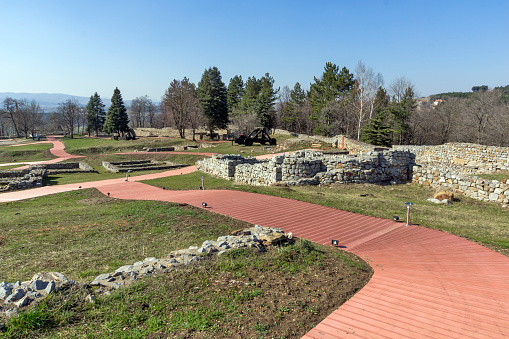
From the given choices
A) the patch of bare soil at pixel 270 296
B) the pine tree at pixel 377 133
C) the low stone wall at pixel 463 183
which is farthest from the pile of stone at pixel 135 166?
the patch of bare soil at pixel 270 296

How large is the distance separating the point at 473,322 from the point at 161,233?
7.56 metres

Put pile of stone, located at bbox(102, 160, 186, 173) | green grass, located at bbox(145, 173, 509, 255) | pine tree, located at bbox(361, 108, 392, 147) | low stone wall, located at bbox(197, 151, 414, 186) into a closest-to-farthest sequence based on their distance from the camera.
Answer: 1. green grass, located at bbox(145, 173, 509, 255)
2. low stone wall, located at bbox(197, 151, 414, 186)
3. pile of stone, located at bbox(102, 160, 186, 173)
4. pine tree, located at bbox(361, 108, 392, 147)

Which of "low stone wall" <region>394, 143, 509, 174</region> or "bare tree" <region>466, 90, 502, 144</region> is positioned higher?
"bare tree" <region>466, 90, 502, 144</region>

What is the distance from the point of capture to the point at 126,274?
17.7 feet

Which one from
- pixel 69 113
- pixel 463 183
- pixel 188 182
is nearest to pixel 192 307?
pixel 463 183

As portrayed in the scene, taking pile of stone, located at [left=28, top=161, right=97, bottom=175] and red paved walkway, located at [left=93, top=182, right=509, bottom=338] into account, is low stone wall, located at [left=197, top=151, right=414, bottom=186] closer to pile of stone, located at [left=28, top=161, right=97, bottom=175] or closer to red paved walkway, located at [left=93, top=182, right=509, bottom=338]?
red paved walkway, located at [left=93, top=182, right=509, bottom=338]

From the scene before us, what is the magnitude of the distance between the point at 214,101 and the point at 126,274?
52.1 m

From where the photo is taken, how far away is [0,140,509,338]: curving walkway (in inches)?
167

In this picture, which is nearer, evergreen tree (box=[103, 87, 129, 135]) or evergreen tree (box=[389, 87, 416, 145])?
evergreen tree (box=[389, 87, 416, 145])

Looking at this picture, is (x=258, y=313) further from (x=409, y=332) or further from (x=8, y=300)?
(x=8, y=300)

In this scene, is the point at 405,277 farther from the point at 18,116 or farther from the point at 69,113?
the point at 18,116

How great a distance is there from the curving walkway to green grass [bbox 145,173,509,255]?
28.4 inches

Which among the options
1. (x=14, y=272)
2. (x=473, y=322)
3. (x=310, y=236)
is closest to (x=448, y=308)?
(x=473, y=322)

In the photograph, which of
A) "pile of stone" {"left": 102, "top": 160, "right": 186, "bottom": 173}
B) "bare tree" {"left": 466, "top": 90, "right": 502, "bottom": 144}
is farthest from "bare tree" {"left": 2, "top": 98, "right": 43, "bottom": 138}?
"bare tree" {"left": 466, "top": 90, "right": 502, "bottom": 144}
